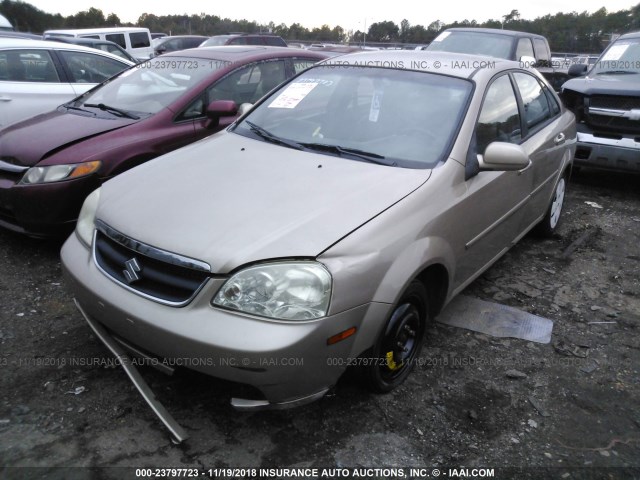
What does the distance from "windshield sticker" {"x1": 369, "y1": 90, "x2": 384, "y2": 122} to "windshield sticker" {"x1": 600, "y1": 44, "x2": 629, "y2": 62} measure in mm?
5457

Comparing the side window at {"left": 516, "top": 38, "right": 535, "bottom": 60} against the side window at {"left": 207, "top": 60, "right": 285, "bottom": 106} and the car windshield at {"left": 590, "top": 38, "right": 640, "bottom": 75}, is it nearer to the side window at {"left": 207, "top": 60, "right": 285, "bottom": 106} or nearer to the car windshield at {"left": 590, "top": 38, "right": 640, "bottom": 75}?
the car windshield at {"left": 590, "top": 38, "right": 640, "bottom": 75}

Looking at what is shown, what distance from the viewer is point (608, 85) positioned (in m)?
6.25

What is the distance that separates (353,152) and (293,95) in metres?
0.88

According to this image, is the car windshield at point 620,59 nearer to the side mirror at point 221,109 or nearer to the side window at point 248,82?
the side window at point 248,82

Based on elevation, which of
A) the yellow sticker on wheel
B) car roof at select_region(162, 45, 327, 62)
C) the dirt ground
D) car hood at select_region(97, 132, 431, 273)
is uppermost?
car roof at select_region(162, 45, 327, 62)

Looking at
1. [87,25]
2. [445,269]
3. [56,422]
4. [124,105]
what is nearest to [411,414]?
[445,269]

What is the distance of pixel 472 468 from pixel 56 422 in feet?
6.30

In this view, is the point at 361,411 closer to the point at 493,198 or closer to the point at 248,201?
the point at 248,201

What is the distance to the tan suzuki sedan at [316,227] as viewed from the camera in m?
2.11

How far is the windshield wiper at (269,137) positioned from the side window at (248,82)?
1.41 meters

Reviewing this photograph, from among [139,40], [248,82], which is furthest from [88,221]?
[139,40]

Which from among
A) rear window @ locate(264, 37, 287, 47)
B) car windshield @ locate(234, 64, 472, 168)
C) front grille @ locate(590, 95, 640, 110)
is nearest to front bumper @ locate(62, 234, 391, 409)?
car windshield @ locate(234, 64, 472, 168)

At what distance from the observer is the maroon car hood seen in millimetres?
4004

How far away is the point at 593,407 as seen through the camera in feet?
8.91
